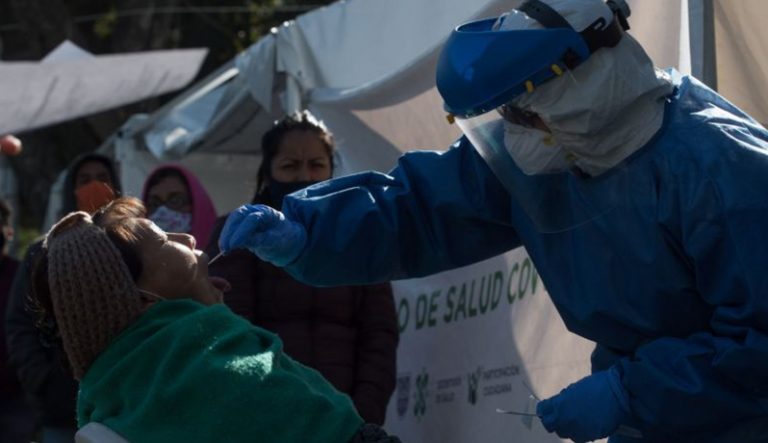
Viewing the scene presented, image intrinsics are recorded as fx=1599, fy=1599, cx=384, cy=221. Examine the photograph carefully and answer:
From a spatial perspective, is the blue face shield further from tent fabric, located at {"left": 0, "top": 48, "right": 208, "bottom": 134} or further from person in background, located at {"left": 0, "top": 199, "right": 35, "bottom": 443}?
tent fabric, located at {"left": 0, "top": 48, "right": 208, "bottom": 134}

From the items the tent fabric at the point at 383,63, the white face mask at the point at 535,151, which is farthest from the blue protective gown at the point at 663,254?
the tent fabric at the point at 383,63

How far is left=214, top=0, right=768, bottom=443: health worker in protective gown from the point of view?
2.60m

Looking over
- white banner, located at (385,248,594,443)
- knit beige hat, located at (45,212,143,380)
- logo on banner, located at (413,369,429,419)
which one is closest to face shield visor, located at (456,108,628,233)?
knit beige hat, located at (45,212,143,380)

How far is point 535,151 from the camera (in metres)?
2.82

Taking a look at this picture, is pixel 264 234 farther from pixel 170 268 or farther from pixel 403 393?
pixel 403 393

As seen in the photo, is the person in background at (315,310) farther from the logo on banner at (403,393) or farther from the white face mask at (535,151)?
the white face mask at (535,151)

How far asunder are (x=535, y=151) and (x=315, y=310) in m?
1.70

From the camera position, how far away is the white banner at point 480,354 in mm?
3967

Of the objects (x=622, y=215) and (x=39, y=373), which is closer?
(x=622, y=215)

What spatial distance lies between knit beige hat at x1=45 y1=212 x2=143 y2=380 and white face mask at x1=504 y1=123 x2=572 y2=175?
717 mm

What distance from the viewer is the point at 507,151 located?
2918mm

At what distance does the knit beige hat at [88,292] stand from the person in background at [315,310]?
4.91 ft

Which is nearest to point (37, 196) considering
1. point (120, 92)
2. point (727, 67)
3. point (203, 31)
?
point (203, 31)

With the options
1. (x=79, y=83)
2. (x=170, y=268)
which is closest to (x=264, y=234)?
(x=170, y=268)
